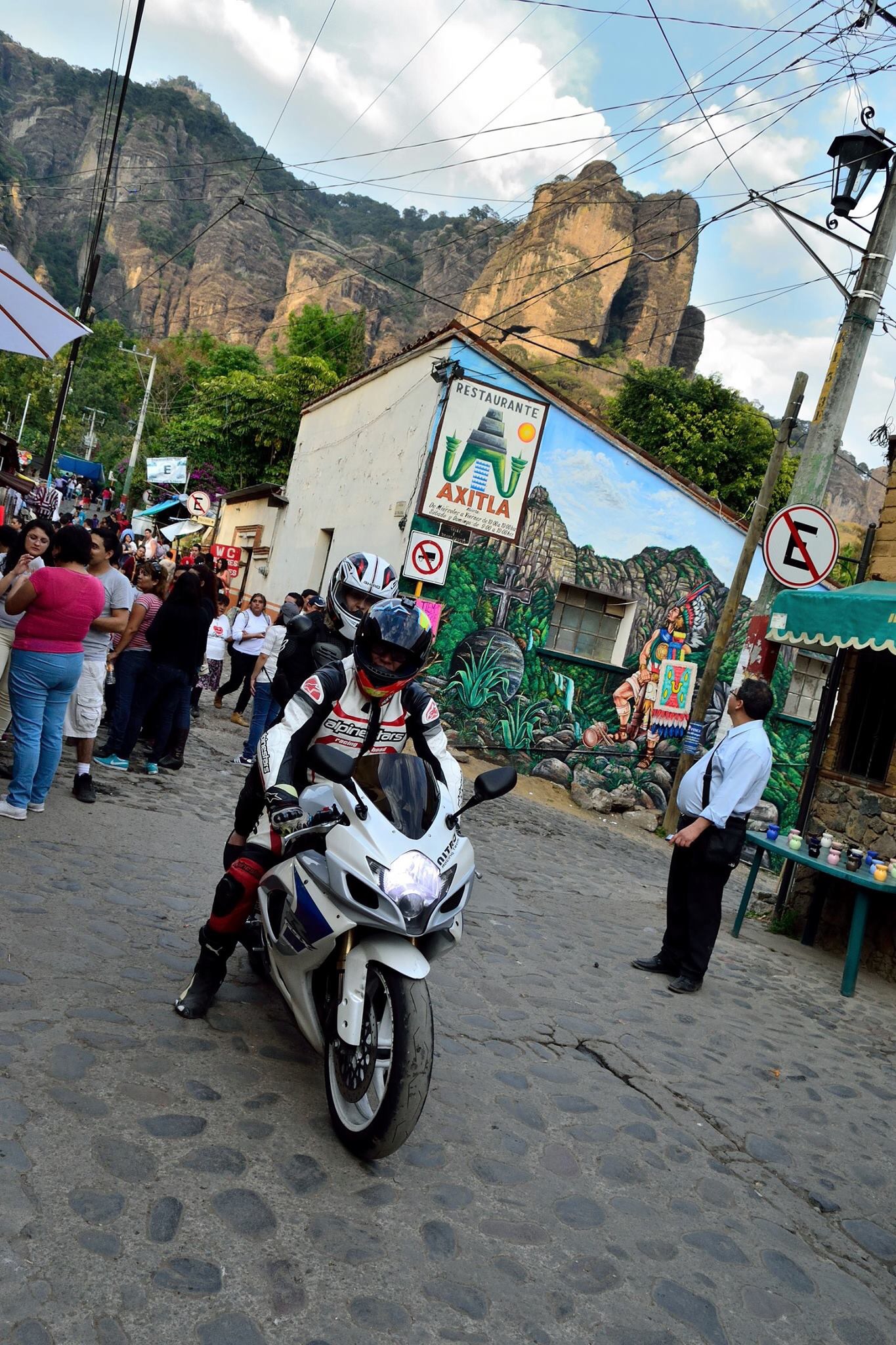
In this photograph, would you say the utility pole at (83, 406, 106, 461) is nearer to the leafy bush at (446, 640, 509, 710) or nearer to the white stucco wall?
the white stucco wall

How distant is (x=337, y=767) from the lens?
3244 millimetres

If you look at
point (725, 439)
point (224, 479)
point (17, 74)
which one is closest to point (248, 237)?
point (17, 74)

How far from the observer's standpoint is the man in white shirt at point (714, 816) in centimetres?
614

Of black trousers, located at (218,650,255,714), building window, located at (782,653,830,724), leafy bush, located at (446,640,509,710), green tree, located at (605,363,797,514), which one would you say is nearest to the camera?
black trousers, located at (218,650,255,714)

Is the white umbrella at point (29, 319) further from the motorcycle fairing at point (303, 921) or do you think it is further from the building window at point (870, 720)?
the building window at point (870, 720)

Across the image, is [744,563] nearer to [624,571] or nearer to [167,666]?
[624,571]

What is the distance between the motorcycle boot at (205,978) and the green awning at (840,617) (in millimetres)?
5651

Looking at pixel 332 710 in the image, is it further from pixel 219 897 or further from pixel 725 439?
pixel 725 439

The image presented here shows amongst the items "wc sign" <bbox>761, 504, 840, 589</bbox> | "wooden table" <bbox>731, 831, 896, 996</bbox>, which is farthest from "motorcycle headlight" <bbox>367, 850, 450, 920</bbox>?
"wc sign" <bbox>761, 504, 840, 589</bbox>

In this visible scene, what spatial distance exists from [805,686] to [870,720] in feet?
30.9

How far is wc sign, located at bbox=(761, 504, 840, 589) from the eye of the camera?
7.77 m

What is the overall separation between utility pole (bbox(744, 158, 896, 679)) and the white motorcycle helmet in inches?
210

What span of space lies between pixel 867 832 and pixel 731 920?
1.61 metres

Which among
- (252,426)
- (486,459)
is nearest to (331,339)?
(252,426)
